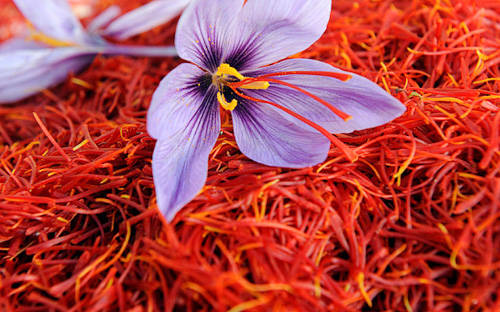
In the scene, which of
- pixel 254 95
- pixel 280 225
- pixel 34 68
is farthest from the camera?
pixel 34 68

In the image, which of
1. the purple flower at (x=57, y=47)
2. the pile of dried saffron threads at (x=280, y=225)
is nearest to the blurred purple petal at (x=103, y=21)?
the purple flower at (x=57, y=47)

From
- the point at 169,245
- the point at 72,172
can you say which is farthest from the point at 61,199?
the point at 169,245

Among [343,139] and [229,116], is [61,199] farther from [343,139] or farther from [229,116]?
[343,139]

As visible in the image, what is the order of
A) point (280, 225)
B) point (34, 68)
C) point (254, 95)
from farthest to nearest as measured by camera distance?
1. point (34, 68)
2. point (254, 95)
3. point (280, 225)

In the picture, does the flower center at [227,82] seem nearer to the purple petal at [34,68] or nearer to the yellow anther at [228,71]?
the yellow anther at [228,71]

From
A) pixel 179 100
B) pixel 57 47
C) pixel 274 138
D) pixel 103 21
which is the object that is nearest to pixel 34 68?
pixel 57 47

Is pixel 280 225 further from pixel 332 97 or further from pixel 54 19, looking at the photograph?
pixel 54 19
